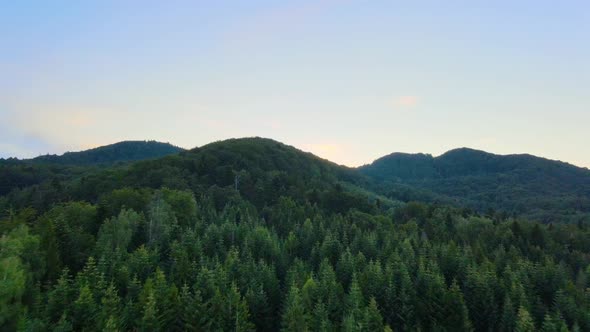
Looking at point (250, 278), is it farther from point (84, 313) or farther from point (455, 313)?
point (455, 313)

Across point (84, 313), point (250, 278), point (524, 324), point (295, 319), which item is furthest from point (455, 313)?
point (84, 313)

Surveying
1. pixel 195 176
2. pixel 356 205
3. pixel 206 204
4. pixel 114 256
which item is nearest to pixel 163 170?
pixel 195 176

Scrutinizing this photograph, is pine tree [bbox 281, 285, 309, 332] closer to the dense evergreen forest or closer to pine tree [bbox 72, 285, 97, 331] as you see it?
the dense evergreen forest

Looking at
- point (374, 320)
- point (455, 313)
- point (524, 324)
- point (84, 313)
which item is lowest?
point (374, 320)

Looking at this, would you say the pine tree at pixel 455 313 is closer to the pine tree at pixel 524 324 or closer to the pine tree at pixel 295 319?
the pine tree at pixel 524 324

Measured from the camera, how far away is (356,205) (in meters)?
184

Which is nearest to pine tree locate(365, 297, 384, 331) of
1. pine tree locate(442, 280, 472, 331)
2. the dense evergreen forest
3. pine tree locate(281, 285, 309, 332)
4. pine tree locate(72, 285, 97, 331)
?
the dense evergreen forest

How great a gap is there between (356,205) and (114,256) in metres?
120

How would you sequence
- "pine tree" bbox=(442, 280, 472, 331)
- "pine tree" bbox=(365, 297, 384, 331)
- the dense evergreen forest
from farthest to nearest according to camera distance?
"pine tree" bbox=(442, 280, 472, 331)
"pine tree" bbox=(365, 297, 384, 331)
the dense evergreen forest

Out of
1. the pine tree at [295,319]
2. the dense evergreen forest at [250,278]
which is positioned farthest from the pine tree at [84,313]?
the pine tree at [295,319]

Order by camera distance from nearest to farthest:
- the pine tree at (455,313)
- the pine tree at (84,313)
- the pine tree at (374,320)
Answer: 1. the pine tree at (84,313)
2. the pine tree at (374,320)
3. the pine tree at (455,313)

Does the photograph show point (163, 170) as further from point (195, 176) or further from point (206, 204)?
point (206, 204)

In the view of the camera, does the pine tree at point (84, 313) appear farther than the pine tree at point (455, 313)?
No

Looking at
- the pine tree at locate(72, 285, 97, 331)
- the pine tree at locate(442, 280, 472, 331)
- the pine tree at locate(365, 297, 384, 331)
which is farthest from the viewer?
the pine tree at locate(442, 280, 472, 331)
